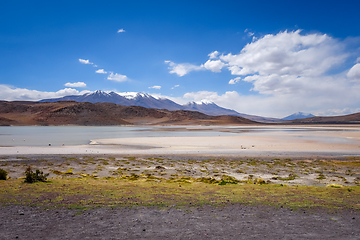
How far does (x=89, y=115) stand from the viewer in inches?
6053

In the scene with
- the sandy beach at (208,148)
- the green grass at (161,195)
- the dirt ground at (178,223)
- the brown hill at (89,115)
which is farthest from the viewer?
the brown hill at (89,115)

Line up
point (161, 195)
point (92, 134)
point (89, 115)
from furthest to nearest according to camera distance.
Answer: point (89, 115) → point (92, 134) → point (161, 195)

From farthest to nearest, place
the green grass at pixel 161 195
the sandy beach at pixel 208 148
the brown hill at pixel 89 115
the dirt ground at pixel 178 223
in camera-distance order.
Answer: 1. the brown hill at pixel 89 115
2. the sandy beach at pixel 208 148
3. the green grass at pixel 161 195
4. the dirt ground at pixel 178 223

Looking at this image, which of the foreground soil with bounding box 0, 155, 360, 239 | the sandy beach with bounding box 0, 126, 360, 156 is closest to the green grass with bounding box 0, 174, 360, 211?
the foreground soil with bounding box 0, 155, 360, 239

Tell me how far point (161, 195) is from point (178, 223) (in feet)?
6.67

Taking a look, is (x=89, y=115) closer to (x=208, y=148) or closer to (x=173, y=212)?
(x=208, y=148)

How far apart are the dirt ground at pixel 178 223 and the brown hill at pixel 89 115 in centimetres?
14256

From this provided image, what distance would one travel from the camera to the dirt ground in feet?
13.5

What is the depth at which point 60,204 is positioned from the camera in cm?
557

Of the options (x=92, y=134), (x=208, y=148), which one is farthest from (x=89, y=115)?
(x=208, y=148)

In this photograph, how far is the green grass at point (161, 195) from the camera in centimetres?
579

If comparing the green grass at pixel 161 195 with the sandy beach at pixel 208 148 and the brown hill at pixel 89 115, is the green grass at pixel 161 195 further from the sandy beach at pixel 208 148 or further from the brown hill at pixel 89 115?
the brown hill at pixel 89 115

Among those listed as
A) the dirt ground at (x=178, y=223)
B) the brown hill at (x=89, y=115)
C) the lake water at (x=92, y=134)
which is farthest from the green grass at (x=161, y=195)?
the brown hill at (x=89, y=115)

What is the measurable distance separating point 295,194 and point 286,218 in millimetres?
2300
